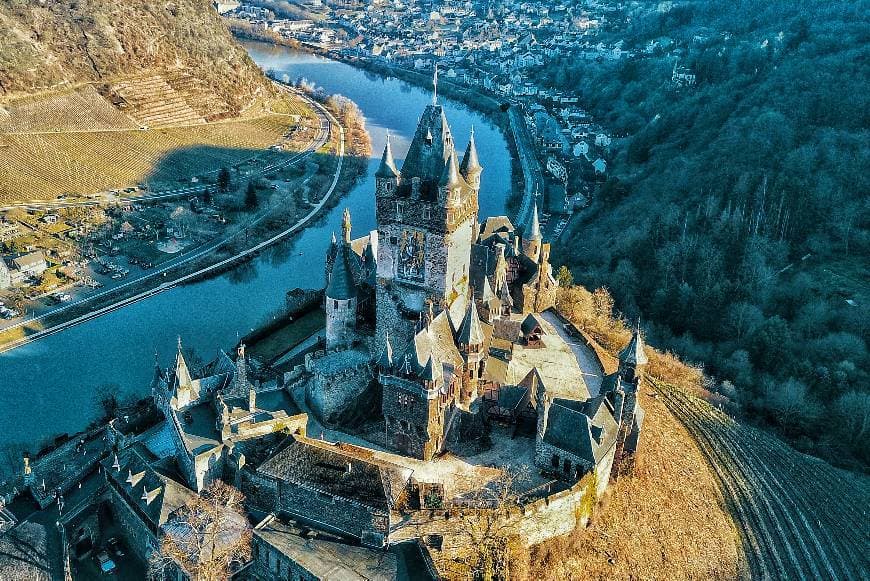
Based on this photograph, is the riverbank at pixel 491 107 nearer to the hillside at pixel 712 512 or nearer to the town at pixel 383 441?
the hillside at pixel 712 512

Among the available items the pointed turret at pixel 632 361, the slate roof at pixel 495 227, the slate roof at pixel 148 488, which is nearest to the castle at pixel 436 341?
the pointed turret at pixel 632 361

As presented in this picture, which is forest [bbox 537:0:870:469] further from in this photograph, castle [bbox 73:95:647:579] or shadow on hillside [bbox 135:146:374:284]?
shadow on hillside [bbox 135:146:374:284]

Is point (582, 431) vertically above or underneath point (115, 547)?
above

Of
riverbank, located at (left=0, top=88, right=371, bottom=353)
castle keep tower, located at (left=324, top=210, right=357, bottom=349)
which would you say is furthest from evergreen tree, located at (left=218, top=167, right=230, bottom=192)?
castle keep tower, located at (left=324, top=210, right=357, bottom=349)

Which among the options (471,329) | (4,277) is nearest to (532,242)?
(471,329)

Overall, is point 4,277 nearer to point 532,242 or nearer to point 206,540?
point 532,242
